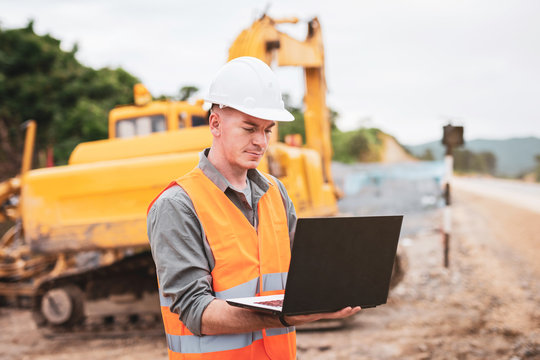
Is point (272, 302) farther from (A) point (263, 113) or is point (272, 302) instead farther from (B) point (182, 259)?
(A) point (263, 113)

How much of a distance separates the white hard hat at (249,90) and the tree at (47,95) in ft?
51.4

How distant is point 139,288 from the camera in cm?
619

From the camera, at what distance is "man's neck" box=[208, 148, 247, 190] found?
189cm

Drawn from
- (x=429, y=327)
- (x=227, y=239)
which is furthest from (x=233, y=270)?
(x=429, y=327)

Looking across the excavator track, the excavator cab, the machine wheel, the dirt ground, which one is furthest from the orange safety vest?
the excavator cab

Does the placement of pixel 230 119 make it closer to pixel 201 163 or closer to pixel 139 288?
pixel 201 163

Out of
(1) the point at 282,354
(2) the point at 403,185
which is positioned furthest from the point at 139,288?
(2) the point at 403,185

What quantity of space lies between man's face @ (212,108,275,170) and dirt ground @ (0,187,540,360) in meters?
3.73

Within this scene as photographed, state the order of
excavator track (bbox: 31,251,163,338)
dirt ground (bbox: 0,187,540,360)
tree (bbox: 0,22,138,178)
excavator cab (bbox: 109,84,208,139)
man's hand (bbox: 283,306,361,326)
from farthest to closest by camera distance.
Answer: tree (bbox: 0,22,138,178) < excavator cab (bbox: 109,84,208,139) < excavator track (bbox: 31,251,163,338) < dirt ground (bbox: 0,187,540,360) < man's hand (bbox: 283,306,361,326)

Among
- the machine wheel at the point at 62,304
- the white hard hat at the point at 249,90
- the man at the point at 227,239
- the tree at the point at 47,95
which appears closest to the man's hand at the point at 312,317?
the man at the point at 227,239

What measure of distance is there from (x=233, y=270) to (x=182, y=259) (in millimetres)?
190

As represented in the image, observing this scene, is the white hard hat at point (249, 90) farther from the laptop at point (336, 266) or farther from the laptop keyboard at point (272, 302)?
the laptop keyboard at point (272, 302)

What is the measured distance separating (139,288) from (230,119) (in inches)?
189

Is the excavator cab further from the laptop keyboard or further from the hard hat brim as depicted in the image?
the laptop keyboard
